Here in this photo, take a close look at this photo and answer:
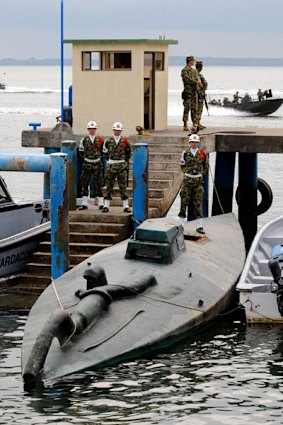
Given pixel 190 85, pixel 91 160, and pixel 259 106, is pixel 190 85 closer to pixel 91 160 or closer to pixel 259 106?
pixel 91 160

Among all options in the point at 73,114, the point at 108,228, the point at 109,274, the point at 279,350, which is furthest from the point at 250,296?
the point at 73,114

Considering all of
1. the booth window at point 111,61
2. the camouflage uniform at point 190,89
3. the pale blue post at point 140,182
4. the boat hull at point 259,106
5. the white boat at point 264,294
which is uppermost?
the booth window at point 111,61

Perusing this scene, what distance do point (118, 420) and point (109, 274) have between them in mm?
5230

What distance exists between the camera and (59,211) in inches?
901

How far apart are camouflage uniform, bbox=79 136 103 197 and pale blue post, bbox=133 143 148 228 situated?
1369 millimetres

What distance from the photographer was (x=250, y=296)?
851 inches

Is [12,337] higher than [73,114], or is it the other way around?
[73,114]

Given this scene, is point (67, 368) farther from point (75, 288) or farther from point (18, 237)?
point (18, 237)

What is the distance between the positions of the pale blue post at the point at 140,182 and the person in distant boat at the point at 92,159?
1373mm

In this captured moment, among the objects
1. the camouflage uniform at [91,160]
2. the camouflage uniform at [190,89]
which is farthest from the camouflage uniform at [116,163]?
the camouflage uniform at [190,89]

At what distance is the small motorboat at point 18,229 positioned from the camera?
24641mm

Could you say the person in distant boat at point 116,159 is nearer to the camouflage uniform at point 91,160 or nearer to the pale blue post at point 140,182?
the camouflage uniform at point 91,160

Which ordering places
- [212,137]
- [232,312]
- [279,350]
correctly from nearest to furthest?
1. [279,350]
2. [232,312]
3. [212,137]

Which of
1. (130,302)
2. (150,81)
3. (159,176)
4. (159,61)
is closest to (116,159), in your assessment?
(159,176)
